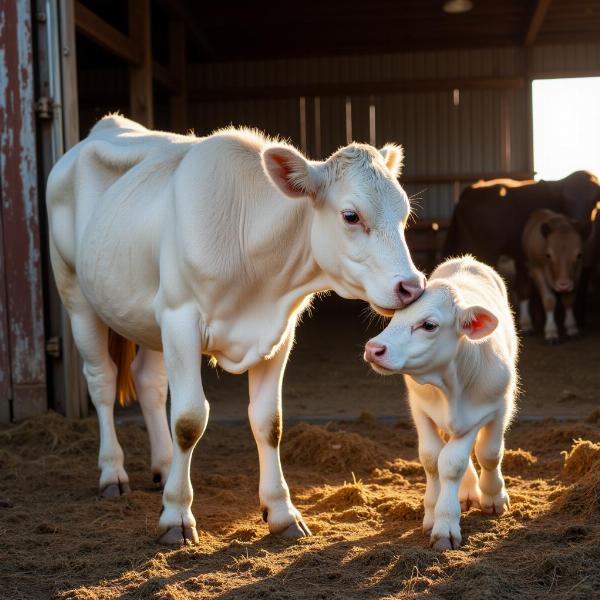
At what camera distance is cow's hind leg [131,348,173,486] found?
5.42m

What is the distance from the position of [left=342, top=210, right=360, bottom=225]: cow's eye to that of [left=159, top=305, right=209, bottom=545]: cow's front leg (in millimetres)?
890

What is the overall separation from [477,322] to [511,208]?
364 inches

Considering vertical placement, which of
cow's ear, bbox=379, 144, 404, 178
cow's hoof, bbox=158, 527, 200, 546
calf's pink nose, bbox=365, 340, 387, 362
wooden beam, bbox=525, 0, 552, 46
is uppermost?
wooden beam, bbox=525, 0, 552, 46

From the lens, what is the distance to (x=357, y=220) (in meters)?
3.88

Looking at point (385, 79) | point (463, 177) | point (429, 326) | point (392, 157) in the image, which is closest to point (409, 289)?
point (429, 326)

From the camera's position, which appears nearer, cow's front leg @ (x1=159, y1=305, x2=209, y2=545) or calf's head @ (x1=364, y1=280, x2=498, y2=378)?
calf's head @ (x1=364, y1=280, x2=498, y2=378)

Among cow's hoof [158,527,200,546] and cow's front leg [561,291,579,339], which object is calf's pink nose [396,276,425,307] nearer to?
cow's hoof [158,527,200,546]

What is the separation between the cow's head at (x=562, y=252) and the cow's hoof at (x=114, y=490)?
7.57 metres

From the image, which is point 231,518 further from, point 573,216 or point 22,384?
point 573,216

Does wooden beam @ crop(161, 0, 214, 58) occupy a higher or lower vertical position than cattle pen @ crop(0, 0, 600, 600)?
higher

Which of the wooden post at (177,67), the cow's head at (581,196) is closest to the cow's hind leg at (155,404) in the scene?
the cow's head at (581,196)

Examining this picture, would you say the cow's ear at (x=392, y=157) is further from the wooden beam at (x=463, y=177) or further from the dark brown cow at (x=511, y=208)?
the wooden beam at (x=463, y=177)

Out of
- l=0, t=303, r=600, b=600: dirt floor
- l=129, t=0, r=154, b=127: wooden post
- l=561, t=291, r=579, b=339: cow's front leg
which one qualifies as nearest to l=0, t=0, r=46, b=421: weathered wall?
l=0, t=303, r=600, b=600: dirt floor

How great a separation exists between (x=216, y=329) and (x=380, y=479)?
1.54 metres
